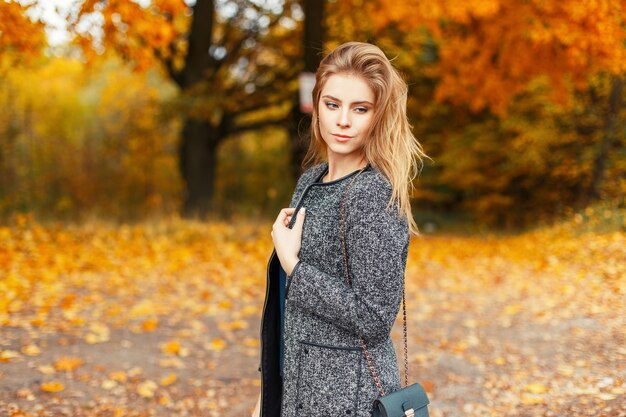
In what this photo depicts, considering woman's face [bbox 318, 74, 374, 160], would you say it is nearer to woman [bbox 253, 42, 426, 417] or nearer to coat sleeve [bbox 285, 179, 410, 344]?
woman [bbox 253, 42, 426, 417]

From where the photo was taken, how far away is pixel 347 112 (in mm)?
1860

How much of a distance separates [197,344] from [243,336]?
48 centimetres

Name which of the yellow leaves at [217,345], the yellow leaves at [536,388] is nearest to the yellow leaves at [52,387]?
the yellow leaves at [217,345]

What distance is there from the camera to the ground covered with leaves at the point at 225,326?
4387 mm

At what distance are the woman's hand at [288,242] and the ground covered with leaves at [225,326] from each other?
110 inches

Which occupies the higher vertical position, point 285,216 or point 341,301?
point 285,216

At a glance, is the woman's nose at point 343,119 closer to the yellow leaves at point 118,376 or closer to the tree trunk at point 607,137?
the yellow leaves at point 118,376

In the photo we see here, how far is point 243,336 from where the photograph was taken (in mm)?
5855

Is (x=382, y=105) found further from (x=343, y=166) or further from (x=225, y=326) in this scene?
(x=225, y=326)

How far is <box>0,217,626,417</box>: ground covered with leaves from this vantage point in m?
4.39

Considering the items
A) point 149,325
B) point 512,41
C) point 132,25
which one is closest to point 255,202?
point 512,41

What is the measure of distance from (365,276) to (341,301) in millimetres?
95

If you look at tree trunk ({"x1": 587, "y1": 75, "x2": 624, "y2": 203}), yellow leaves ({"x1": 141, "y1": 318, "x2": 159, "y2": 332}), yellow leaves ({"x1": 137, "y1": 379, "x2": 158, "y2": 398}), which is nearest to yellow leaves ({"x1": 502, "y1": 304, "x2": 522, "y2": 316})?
yellow leaves ({"x1": 141, "y1": 318, "x2": 159, "y2": 332})

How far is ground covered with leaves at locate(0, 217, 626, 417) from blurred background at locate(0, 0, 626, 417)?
0.09ft
